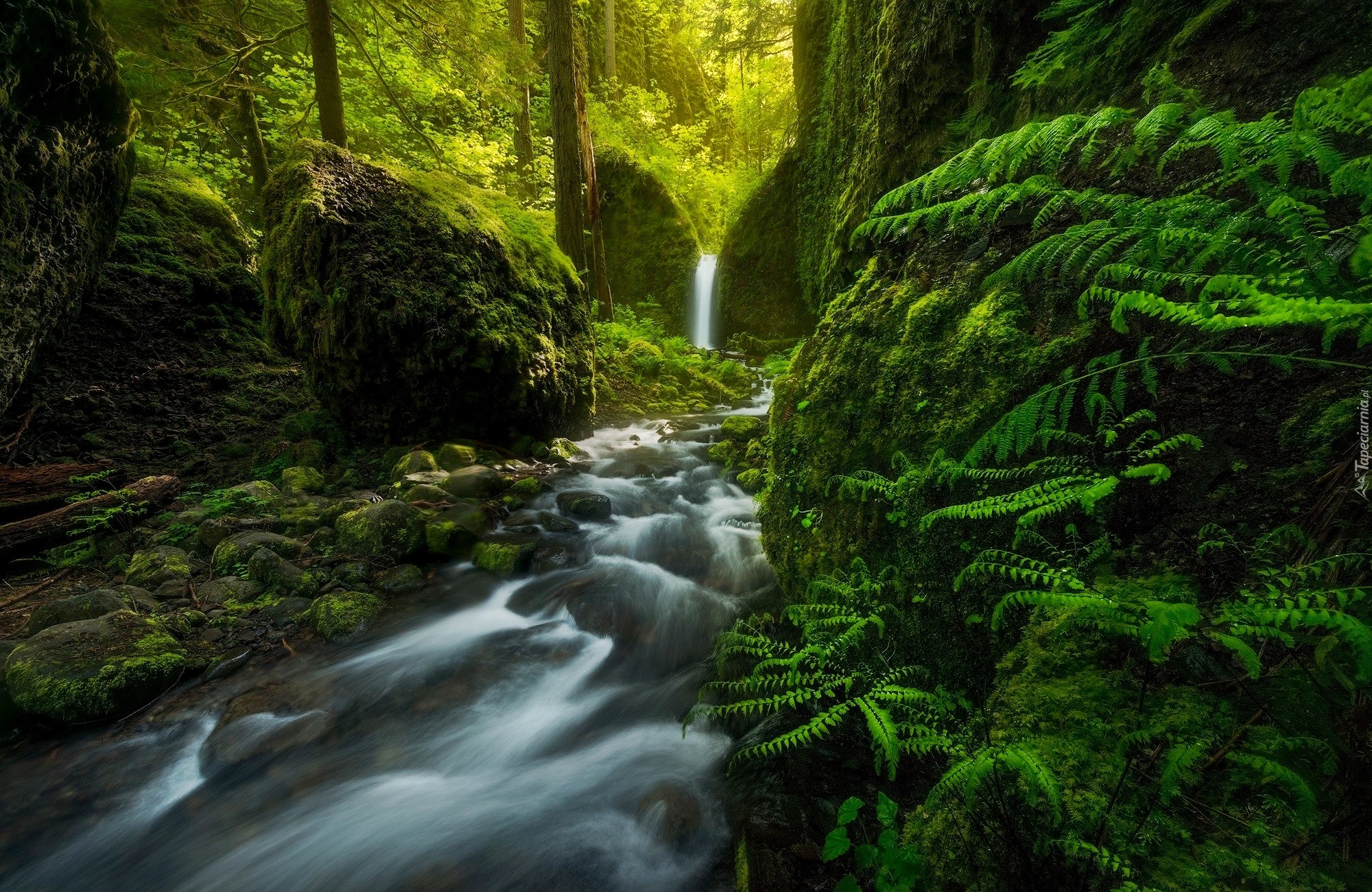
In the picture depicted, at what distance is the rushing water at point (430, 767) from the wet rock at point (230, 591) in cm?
85

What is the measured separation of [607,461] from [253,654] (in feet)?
13.7

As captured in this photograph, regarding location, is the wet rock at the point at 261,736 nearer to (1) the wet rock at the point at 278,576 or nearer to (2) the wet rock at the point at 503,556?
(1) the wet rock at the point at 278,576

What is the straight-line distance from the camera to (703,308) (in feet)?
53.2

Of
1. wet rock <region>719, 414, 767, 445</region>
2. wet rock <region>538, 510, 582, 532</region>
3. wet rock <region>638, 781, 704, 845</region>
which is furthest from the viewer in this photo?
wet rock <region>719, 414, 767, 445</region>

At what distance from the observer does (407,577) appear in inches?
179

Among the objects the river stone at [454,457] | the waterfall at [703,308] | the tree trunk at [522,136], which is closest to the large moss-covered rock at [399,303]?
the river stone at [454,457]

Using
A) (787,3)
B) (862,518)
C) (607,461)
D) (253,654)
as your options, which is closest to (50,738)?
(253,654)

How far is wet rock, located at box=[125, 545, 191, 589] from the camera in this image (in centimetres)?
407

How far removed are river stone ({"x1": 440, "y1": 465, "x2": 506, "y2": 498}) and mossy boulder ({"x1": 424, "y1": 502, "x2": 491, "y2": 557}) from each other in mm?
352

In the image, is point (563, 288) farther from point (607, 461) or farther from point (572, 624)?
point (572, 624)

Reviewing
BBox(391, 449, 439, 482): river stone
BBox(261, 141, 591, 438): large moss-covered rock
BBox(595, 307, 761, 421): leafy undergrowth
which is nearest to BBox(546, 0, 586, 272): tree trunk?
BBox(595, 307, 761, 421): leafy undergrowth

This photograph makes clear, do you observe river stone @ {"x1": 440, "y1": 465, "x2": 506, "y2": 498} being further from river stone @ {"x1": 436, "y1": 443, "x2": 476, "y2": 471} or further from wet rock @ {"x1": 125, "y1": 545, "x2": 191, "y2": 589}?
wet rock @ {"x1": 125, "y1": 545, "x2": 191, "y2": 589}

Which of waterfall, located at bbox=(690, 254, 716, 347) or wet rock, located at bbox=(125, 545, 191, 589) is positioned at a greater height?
waterfall, located at bbox=(690, 254, 716, 347)

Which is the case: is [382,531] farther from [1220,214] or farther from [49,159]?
[1220,214]
